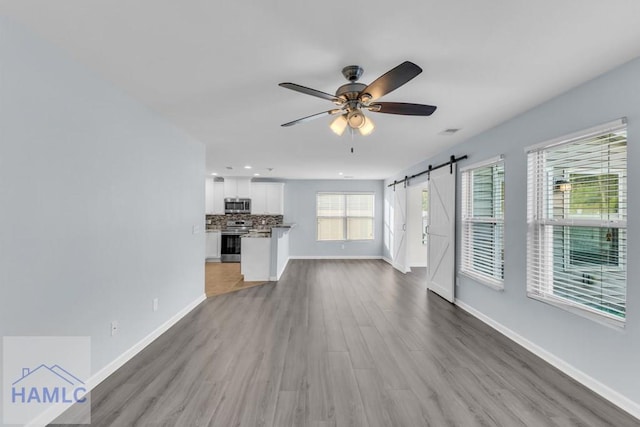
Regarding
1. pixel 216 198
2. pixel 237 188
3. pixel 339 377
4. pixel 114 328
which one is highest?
pixel 237 188

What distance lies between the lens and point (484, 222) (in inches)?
149

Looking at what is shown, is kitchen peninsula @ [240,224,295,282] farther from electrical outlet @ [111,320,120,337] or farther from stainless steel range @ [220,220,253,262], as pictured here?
electrical outlet @ [111,320,120,337]

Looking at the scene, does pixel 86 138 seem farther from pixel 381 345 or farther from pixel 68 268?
pixel 381 345

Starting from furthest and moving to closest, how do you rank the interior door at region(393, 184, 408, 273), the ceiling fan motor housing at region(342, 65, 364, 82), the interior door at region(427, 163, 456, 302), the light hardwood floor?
1. the interior door at region(393, 184, 408, 273)
2. the interior door at region(427, 163, 456, 302)
3. the ceiling fan motor housing at region(342, 65, 364, 82)
4. the light hardwood floor

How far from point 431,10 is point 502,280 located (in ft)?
10.1

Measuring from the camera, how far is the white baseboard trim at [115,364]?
1827 millimetres

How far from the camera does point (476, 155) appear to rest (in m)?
3.93

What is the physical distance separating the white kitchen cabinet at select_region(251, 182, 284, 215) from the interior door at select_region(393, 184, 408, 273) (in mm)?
3226

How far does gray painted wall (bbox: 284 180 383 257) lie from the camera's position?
8516 millimetres

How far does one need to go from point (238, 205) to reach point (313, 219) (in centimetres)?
220

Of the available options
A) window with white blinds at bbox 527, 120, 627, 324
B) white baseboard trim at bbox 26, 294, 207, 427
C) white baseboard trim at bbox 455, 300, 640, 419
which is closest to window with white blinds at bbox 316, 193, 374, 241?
white baseboard trim at bbox 26, 294, 207, 427

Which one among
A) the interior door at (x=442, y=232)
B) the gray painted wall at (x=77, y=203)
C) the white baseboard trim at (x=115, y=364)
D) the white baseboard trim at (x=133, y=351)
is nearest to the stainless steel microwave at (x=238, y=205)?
the white baseboard trim at (x=115, y=364)

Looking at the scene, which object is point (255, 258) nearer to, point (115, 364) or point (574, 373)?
point (115, 364)

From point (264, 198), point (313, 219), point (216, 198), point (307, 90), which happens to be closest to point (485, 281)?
point (307, 90)
